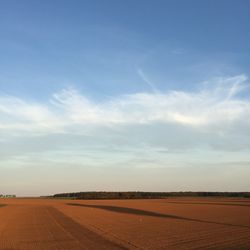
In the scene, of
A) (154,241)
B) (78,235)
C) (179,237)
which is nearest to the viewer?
(154,241)

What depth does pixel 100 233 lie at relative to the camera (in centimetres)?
2445

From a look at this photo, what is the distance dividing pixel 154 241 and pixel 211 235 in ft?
11.6

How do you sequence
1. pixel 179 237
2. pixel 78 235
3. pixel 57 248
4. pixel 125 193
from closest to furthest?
1. pixel 57 248
2. pixel 179 237
3. pixel 78 235
4. pixel 125 193

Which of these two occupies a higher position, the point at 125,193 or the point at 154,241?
the point at 125,193

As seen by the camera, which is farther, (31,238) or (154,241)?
(31,238)

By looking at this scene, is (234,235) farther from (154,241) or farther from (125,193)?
(125,193)

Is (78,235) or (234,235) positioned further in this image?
(78,235)

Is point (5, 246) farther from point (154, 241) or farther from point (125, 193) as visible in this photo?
point (125, 193)

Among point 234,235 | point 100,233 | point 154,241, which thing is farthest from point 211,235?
point 100,233

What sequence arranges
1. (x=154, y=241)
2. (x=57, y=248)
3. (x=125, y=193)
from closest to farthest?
(x=57, y=248) < (x=154, y=241) < (x=125, y=193)

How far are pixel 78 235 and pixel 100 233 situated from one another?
145 cm

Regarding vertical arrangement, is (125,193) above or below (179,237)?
above

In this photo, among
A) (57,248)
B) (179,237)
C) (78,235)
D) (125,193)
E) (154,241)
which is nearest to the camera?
(57,248)

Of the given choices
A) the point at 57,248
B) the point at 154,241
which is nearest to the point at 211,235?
the point at 154,241
